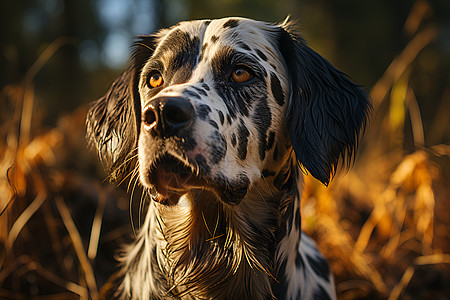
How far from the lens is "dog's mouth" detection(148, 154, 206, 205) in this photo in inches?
53.9

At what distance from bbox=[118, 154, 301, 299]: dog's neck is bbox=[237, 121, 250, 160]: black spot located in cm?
23

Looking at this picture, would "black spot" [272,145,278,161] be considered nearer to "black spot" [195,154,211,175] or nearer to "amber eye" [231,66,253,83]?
"amber eye" [231,66,253,83]

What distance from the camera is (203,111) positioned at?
4.50 feet

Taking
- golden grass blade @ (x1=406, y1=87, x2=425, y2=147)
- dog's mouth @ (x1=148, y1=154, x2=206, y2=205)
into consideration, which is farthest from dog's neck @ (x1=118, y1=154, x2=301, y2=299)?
golden grass blade @ (x1=406, y1=87, x2=425, y2=147)

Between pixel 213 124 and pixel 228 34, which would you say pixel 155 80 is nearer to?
pixel 228 34

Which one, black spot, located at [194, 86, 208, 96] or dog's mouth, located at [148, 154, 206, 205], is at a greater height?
black spot, located at [194, 86, 208, 96]

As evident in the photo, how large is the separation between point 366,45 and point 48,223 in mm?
8518

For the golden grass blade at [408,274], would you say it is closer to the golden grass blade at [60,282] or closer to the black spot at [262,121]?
the black spot at [262,121]

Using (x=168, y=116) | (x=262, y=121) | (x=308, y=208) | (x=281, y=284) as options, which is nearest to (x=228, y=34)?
(x=262, y=121)

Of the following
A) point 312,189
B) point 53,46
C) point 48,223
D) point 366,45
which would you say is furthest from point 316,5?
point 48,223

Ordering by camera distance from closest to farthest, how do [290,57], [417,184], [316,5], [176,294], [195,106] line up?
[195,106] < [176,294] < [290,57] < [417,184] < [316,5]

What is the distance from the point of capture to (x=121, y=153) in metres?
1.99

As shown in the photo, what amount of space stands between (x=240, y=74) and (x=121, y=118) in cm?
76

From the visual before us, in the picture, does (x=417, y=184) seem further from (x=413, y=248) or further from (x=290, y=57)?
(x=290, y=57)
